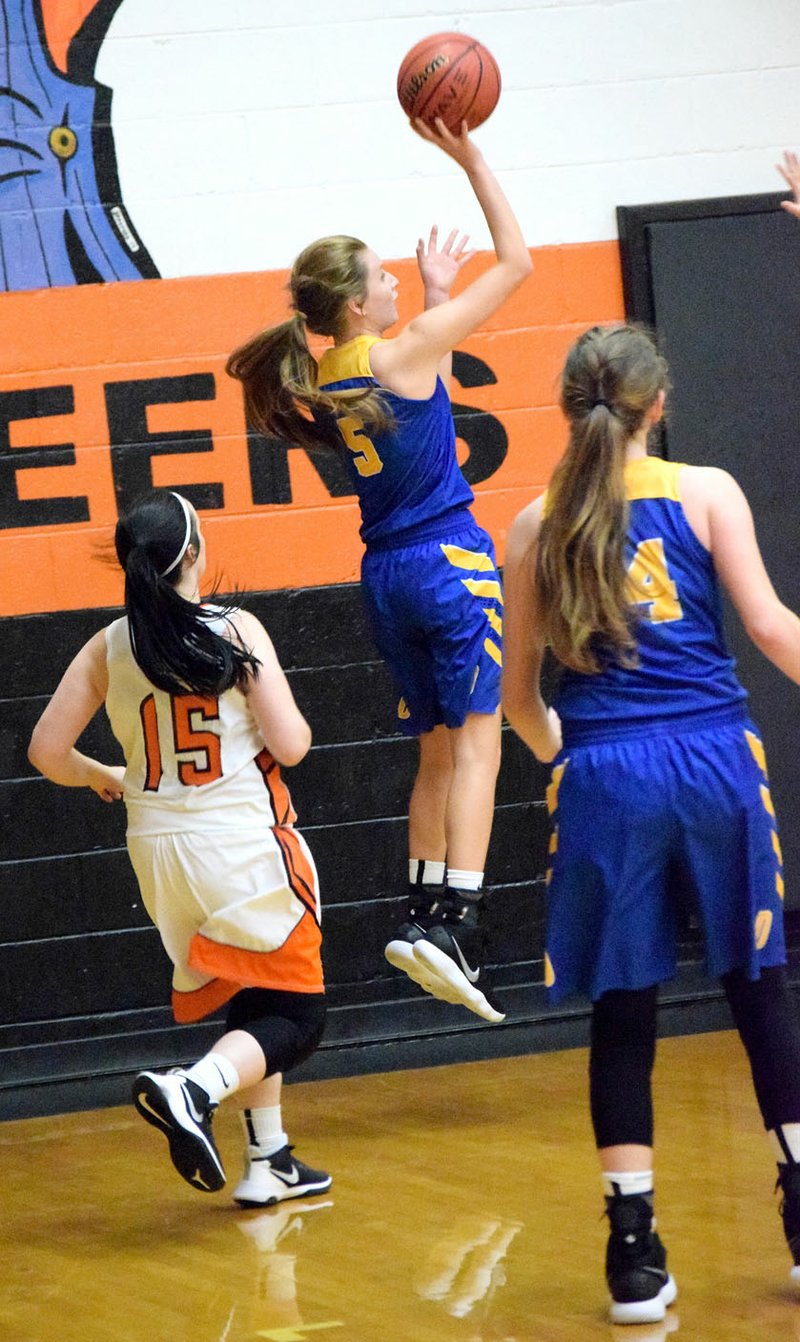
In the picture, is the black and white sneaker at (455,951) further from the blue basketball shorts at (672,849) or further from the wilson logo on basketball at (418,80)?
the wilson logo on basketball at (418,80)

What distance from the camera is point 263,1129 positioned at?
3.81 meters

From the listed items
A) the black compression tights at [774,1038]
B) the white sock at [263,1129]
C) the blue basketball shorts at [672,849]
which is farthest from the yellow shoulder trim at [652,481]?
the white sock at [263,1129]

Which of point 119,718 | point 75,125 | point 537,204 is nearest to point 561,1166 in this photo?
point 119,718

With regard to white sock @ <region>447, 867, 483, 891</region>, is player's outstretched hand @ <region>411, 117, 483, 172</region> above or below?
above

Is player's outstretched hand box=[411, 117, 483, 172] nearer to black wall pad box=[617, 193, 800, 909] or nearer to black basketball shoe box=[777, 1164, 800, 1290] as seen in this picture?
black wall pad box=[617, 193, 800, 909]

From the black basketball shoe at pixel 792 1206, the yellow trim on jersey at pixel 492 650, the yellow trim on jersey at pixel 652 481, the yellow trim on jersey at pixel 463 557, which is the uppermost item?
the yellow trim on jersey at pixel 652 481

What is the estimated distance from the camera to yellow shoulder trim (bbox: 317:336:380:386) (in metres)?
3.78

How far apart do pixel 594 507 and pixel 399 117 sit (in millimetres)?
2786

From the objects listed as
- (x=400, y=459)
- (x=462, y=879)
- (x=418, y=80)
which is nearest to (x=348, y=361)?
(x=400, y=459)

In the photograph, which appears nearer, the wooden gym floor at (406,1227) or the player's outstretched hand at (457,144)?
the wooden gym floor at (406,1227)

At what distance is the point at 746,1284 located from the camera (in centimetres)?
296

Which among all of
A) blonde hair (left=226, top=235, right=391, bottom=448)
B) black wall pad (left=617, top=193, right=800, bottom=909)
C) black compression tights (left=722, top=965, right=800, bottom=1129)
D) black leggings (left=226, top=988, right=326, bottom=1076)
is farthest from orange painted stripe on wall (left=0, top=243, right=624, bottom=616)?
black compression tights (left=722, top=965, right=800, bottom=1129)

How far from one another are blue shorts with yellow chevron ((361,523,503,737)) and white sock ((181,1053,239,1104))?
911 millimetres

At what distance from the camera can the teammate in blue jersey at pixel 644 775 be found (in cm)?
274
